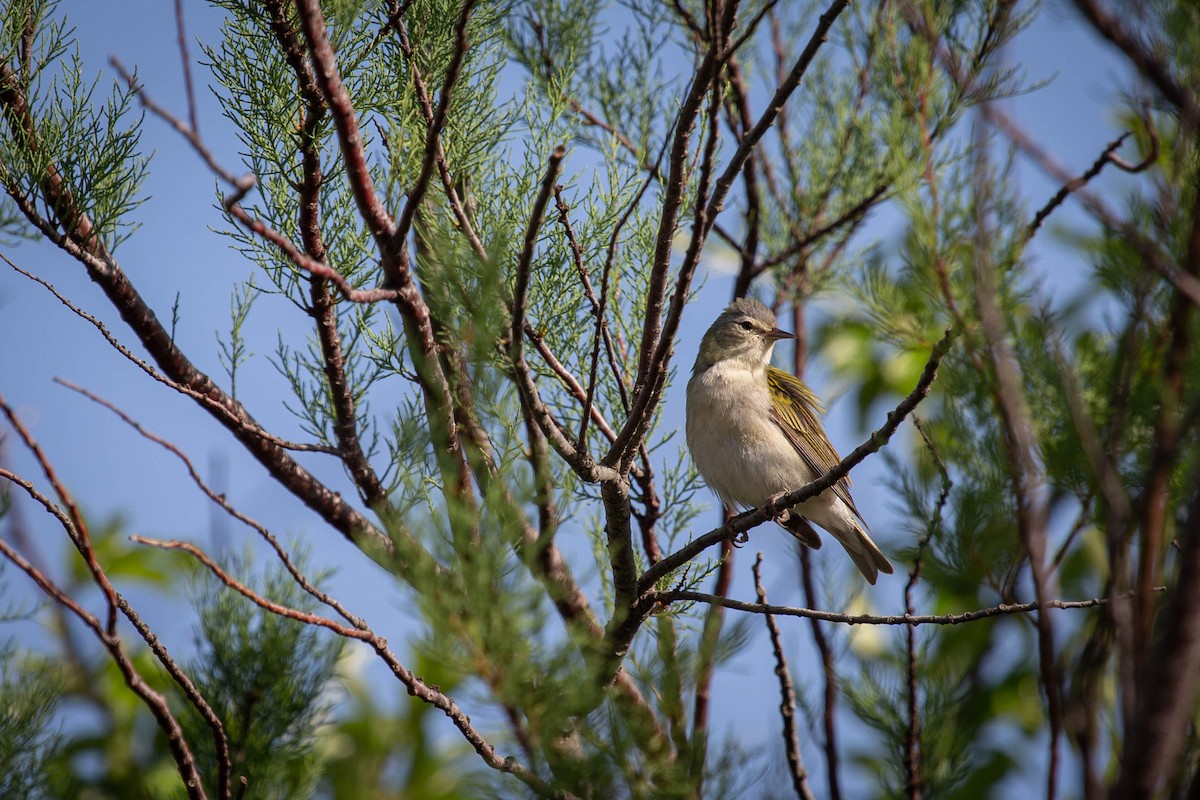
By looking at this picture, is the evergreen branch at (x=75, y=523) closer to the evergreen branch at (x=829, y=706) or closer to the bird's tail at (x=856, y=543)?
the evergreen branch at (x=829, y=706)

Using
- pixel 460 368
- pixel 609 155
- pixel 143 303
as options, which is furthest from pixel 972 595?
pixel 143 303

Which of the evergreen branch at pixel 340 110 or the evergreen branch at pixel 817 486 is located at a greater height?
the evergreen branch at pixel 340 110

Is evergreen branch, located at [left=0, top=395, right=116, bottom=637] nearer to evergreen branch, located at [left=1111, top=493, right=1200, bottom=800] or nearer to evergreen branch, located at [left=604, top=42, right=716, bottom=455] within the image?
evergreen branch, located at [left=604, top=42, right=716, bottom=455]

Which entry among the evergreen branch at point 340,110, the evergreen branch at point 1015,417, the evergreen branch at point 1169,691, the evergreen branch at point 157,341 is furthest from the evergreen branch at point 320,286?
the evergreen branch at point 1169,691

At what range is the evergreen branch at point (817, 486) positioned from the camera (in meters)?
2.00

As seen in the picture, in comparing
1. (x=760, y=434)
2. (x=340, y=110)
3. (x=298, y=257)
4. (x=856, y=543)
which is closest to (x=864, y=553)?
(x=856, y=543)

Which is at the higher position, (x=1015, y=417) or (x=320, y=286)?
(x=320, y=286)

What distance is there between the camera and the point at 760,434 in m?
4.57

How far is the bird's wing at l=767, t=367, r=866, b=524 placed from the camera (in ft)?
15.6

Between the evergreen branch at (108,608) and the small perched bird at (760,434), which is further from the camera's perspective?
the small perched bird at (760,434)

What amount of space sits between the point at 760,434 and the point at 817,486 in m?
1.86

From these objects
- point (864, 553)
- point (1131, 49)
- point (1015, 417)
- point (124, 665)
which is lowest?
point (1015, 417)

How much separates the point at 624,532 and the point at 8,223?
1.93 meters

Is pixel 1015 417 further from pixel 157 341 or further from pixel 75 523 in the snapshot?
pixel 157 341
